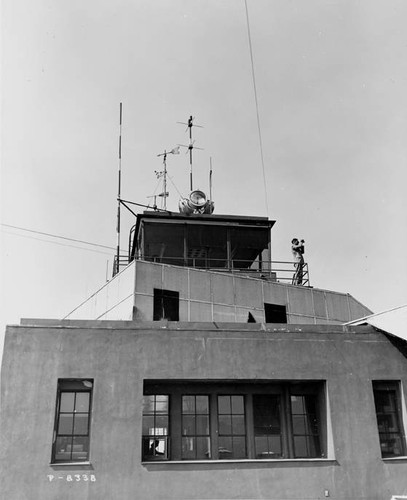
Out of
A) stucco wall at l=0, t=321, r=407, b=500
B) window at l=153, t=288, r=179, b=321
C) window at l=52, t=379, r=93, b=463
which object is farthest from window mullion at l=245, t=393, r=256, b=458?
window at l=153, t=288, r=179, b=321

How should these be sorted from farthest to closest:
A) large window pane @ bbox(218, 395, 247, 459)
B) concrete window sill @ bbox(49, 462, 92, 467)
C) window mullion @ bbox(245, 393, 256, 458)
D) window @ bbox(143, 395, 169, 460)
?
large window pane @ bbox(218, 395, 247, 459), window mullion @ bbox(245, 393, 256, 458), window @ bbox(143, 395, 169, 460), concrete window sill @ bbox(49, 462, 92, 467)

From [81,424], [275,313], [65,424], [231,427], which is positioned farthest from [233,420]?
[275,313]

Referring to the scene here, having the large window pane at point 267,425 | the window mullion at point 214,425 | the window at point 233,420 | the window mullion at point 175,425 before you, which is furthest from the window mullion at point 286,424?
the window mullion at point 175,425

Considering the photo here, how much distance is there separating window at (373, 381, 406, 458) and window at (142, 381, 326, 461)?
1805 mm

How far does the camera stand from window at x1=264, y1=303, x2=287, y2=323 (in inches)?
901

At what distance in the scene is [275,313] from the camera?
23.1 meters

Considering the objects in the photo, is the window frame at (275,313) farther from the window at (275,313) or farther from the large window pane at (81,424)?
the large window pane at (81,424)

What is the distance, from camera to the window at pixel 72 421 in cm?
1491

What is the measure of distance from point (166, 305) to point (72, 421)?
23.2 ft

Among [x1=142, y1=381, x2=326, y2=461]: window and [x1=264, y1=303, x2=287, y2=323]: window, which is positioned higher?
[x1=264, y1=303, x2=287, y2=323]: window

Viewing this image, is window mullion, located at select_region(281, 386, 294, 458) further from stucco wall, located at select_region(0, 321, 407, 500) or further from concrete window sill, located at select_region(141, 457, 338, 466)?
stucco wall, located at select_region(0, 321, 407, 500)

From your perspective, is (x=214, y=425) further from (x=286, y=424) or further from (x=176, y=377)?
(x=286, y=424)

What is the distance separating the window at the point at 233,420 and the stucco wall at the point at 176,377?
859mm

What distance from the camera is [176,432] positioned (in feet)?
53.0
